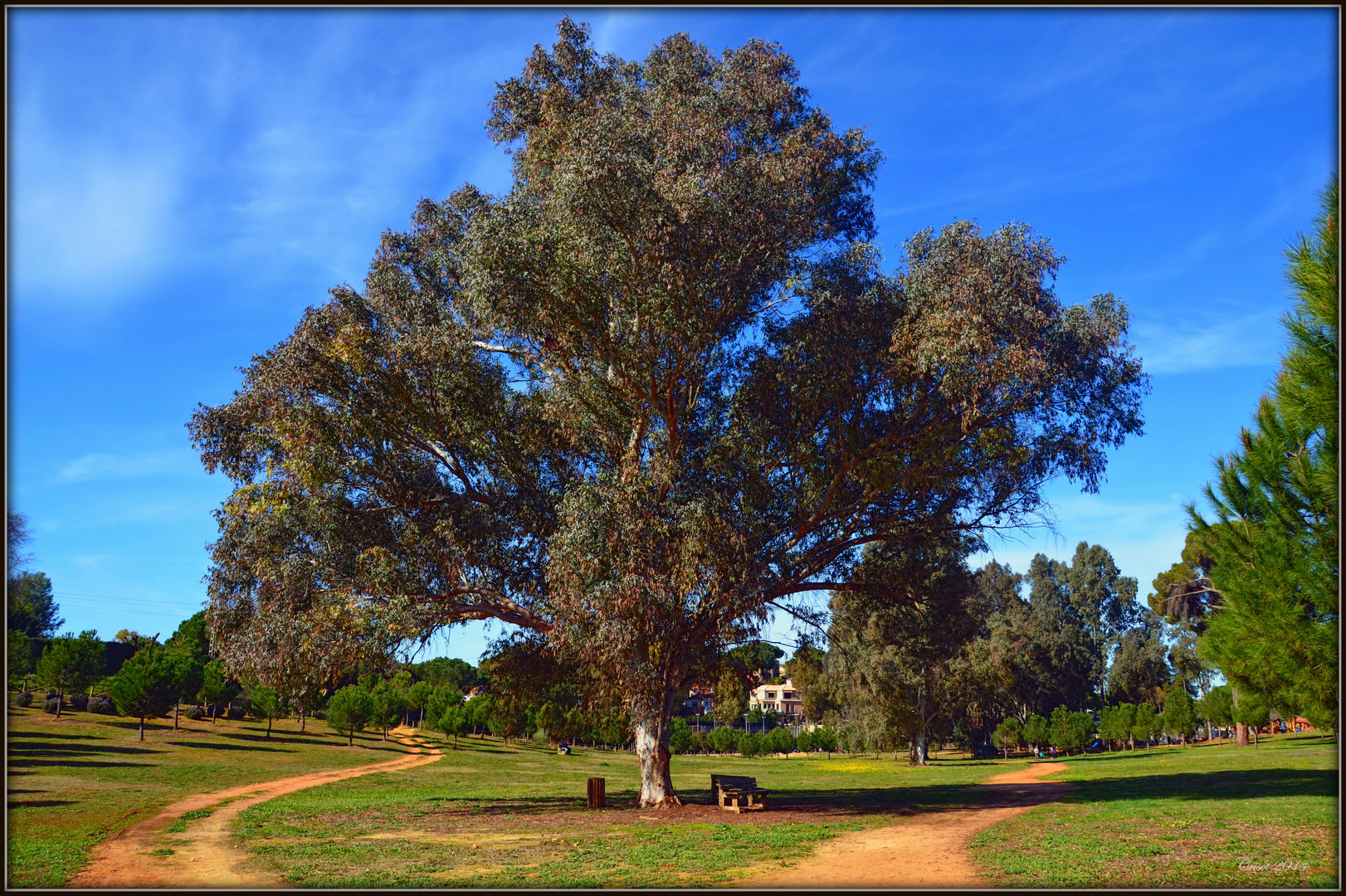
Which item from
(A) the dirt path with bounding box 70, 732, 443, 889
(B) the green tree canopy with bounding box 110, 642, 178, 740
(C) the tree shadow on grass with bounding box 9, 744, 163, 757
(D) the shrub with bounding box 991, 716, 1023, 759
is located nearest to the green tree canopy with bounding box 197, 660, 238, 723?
(B) the green tree canopy with bounding box 110, 642, 178, 740

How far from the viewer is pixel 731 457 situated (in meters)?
19.5

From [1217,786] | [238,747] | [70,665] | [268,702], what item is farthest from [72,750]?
[1217,786]

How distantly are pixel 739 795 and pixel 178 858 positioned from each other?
38.8ft

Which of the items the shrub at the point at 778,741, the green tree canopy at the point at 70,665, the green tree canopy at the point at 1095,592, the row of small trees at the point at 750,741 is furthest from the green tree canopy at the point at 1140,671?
the green tree canopy at the point at 70,665

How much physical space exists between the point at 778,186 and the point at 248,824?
17216mm

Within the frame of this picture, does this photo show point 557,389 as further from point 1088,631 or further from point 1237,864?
point 1088,631

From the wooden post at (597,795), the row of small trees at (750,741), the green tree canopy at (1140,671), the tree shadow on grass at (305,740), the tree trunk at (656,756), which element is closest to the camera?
the tree trunk at (656,756)

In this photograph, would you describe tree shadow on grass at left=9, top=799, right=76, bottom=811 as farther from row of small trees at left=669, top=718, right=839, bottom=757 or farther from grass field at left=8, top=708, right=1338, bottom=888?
row of small trees at left=669, top=718, right=839, bottom=757

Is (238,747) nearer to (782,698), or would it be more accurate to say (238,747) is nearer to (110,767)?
(110,767)

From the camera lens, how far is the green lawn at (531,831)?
1176 centimetres

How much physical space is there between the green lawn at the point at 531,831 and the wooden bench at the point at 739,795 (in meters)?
0.41

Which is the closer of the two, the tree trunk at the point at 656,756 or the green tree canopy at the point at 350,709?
the tree trunk at the point at 656,756

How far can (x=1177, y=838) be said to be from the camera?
13.6m

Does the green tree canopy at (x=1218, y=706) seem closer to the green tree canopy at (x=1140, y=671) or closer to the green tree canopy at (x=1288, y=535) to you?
the green tree canopy at (x=1140, y=671)
